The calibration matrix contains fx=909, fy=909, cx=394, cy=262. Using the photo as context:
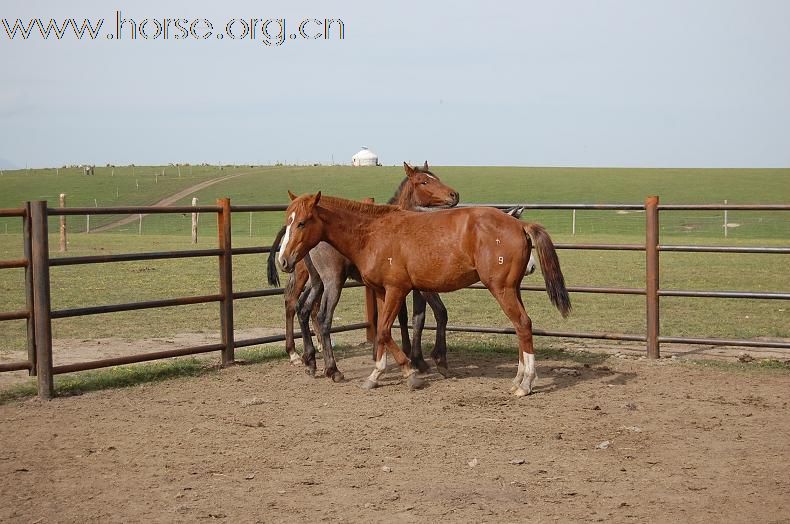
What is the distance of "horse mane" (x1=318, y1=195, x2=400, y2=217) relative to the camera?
26.8ft

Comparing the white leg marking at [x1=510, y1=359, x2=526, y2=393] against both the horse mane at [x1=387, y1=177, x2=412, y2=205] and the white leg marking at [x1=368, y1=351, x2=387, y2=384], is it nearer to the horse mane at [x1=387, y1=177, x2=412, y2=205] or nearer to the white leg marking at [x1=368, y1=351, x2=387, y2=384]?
the white leg marking at [x1=368, y1=351, x2=387, y2=384]

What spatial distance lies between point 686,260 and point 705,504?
20.0 meters

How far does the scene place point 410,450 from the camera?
5.87 m

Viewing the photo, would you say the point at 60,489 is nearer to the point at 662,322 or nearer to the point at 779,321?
the point at 662,322

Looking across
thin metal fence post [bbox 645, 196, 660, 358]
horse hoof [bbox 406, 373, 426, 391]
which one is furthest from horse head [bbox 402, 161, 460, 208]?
thin metal fence post [bbox 645, 196, 660, 358]

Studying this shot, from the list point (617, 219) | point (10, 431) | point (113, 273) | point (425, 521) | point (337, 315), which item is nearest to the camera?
point (425, 521)

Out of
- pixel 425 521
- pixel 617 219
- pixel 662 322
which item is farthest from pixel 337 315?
pixel 617 219

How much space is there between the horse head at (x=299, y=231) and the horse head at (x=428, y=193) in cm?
127

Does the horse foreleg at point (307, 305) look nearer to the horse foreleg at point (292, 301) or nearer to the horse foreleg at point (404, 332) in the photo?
the horse foreleg at point (292, 301)

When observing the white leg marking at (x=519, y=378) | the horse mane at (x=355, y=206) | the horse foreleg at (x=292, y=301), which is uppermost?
the horse mane at (x=355, y=206)

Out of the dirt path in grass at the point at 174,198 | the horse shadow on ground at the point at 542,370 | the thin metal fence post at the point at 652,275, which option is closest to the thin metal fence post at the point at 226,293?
the horse shadow on ground at the point at 542,370

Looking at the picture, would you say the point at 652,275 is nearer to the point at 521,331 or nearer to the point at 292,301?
the point at 521,331

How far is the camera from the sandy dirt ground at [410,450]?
15.5ft

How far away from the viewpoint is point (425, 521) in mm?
4480
